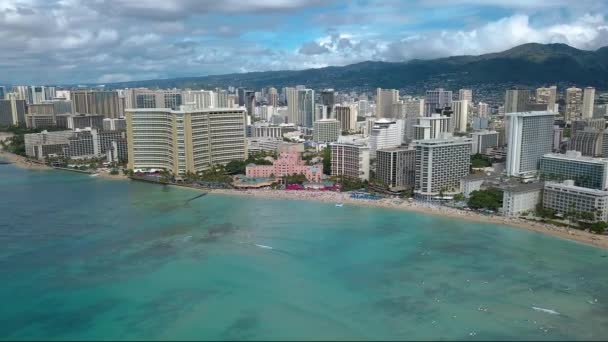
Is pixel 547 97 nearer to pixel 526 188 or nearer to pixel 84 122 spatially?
pixel 526 188

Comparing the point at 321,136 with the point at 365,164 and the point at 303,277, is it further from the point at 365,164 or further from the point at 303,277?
the point at 303,277

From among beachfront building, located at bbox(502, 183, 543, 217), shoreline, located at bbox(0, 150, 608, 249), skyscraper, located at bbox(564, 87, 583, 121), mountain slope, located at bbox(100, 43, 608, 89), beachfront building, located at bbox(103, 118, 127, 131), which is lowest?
shoreline, located at bbox(0, 150, 608, 249)

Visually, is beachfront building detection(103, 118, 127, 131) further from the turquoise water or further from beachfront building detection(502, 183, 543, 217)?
beachfront building detection(502, 183, 543, 217)

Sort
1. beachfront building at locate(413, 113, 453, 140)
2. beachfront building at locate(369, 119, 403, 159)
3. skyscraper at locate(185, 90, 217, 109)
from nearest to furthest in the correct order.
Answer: beachfront building at locate(369, 119, 403, 159)
beachfront building at locate(413, 113, 453, 140)
skyscraper at locate(185, 90, 217, 109)

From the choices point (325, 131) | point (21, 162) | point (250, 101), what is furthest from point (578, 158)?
point (250, 101)

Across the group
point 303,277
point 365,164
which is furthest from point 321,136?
point 303,277

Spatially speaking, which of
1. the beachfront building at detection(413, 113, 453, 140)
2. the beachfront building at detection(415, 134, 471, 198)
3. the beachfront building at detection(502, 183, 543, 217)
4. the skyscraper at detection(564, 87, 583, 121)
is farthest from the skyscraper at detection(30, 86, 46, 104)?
the beachfront building at detection(502, 183, 543, 217)
